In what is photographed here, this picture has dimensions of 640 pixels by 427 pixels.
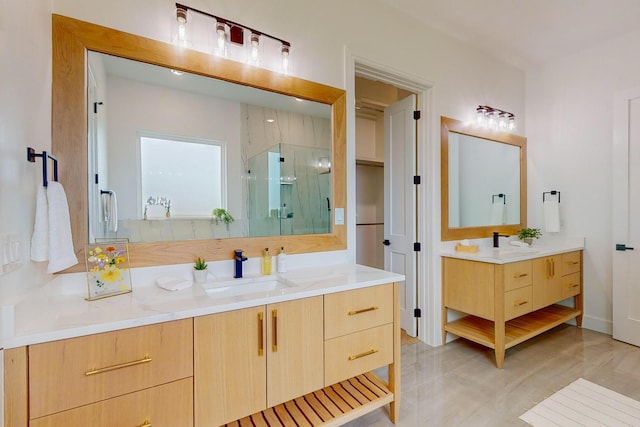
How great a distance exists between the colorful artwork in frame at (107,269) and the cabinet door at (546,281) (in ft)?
10.0

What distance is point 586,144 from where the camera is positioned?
3.11m

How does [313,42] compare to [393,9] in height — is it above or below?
below

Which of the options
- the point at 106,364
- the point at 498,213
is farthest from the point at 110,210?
the point at 498,213

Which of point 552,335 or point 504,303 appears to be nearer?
point 504,303

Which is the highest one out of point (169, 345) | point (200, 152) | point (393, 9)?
point (393, 9)

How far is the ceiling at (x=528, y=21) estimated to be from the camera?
2406 millimetres

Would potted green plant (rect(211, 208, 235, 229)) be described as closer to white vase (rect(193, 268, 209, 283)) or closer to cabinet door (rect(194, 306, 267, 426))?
white vase (rect(193, 268, 209, 283))

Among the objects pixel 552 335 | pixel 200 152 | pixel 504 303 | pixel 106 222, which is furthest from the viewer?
pixel 552 335

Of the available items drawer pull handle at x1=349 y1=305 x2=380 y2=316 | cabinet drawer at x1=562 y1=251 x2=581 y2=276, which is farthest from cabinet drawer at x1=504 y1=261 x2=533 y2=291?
drawer pull handle at x1=349 y1=305 x2=380 y2=316

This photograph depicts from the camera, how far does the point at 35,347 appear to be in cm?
93

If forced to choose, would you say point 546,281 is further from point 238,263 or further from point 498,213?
point 238,263

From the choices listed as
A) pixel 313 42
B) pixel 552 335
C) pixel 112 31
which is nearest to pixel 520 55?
pixel 313 42

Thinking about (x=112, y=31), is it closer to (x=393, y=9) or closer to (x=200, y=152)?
(x=200, y=152)

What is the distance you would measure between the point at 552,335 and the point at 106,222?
3.91 meters
